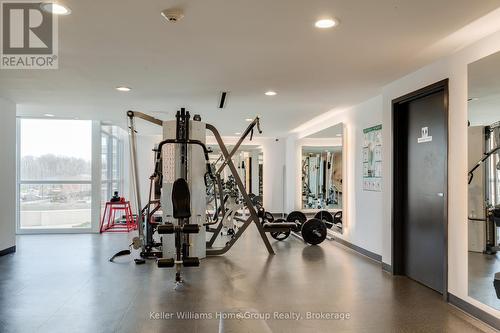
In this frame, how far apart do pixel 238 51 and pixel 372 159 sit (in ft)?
9.66

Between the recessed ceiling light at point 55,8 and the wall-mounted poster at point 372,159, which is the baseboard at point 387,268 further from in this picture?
the recessed ceiling light at point 55,8

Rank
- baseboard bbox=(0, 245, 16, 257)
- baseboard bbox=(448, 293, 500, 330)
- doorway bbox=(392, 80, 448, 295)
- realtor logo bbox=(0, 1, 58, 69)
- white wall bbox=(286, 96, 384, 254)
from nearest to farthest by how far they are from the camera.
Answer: realtor logo bbox=(0, 1, 58, 69) → baseboard bbox=(448, 293, 500, 330) → doorway bbox=(392, 80, 448, 295) → white wall bbox=(286, 96, 384, 254) → baseboard bbox=(0, 245, 16, 257)

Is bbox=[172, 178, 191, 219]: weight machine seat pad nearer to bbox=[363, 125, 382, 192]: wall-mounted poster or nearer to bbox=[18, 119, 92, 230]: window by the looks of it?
bbox=[363, 125, 382, 192]: wall-mounted poster

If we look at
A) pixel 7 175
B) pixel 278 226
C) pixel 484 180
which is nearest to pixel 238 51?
pixel 484 180

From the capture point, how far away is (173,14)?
2664 millimetres

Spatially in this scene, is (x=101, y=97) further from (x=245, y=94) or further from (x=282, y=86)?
(x=282, y=86)

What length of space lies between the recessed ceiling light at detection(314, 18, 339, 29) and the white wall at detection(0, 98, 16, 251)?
207 inches

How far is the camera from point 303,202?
10.2 metres

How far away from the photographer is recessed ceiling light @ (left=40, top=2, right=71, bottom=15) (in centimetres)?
255

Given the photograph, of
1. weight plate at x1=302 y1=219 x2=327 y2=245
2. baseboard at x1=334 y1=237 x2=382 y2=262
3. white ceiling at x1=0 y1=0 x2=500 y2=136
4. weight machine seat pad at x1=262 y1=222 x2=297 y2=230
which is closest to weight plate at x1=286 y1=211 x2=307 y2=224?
baseboard at x1=334 y1=237 x2=382 y2=262

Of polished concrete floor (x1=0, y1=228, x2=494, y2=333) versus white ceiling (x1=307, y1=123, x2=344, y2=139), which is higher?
white ceiling (x1=307, y1=123, x2=344, y2=139)

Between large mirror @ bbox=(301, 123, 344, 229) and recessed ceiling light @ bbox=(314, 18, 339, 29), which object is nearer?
recessed ceiling light @ bbox=(314, 18, 339, 29)

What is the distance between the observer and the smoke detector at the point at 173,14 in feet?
8.60

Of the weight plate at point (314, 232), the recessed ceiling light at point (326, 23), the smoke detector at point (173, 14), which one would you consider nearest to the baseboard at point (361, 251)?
the weight plate at point (314, 232)
